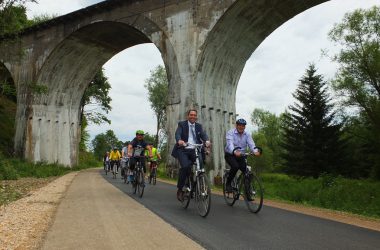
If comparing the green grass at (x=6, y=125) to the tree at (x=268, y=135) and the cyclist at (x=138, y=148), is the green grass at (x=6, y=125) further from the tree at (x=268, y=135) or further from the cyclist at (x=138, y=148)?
the tree at (x=268, y=135)

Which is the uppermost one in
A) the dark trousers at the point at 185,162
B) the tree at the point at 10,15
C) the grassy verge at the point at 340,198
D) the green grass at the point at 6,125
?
the tree at the point at 10,15

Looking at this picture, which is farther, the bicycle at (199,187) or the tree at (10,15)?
the tree at (10,15)

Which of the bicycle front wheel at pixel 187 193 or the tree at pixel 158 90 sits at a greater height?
the tree at pixel 158 90

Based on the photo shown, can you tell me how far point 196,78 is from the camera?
16.2 m

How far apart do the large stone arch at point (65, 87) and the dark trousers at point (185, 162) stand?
A: 1474 centimetres

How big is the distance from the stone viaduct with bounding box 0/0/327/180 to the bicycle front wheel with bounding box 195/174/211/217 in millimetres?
9119

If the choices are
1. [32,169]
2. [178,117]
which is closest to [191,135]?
[178,117]

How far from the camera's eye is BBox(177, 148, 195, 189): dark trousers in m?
7.41

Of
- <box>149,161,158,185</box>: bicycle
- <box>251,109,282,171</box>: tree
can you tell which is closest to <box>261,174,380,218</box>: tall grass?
<box>149,161,158,185</box>: bicycle

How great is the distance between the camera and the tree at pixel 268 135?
69863 mm

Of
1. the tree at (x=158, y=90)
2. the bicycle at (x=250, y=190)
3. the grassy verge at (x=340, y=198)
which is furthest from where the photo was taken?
the tree at (x=158, y=90)

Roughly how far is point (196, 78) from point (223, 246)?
1220 centimetres

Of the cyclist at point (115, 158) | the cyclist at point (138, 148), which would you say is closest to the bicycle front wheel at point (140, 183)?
the cyclist at point (138, 148)

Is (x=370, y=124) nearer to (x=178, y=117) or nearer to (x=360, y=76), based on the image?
(x=360, y=76)
